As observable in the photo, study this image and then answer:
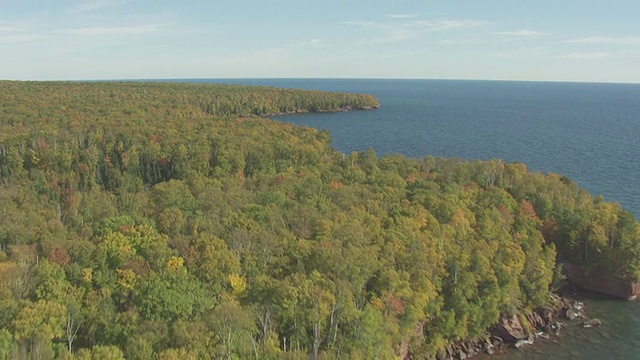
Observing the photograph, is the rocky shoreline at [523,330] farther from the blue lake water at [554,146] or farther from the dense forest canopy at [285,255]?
the blue lake water at [554,146]

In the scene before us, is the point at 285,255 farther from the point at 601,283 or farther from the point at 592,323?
the point at 601,283

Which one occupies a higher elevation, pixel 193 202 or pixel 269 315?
pixel 193 202

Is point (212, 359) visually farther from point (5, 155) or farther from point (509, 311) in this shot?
point (5, 155)

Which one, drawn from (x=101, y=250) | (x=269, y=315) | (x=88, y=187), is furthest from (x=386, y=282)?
(x=88, y=187)

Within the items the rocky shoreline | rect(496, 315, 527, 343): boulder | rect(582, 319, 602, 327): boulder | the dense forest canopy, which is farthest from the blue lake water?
the dense forest canopy

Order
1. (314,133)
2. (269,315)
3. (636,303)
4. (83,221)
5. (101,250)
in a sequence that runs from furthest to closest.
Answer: (314,133)
(636,303)
(83,221)
(101,250)
(269,315)

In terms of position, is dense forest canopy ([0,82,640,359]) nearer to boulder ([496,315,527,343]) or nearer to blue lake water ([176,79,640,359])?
boulder ([496,315,527,343])
